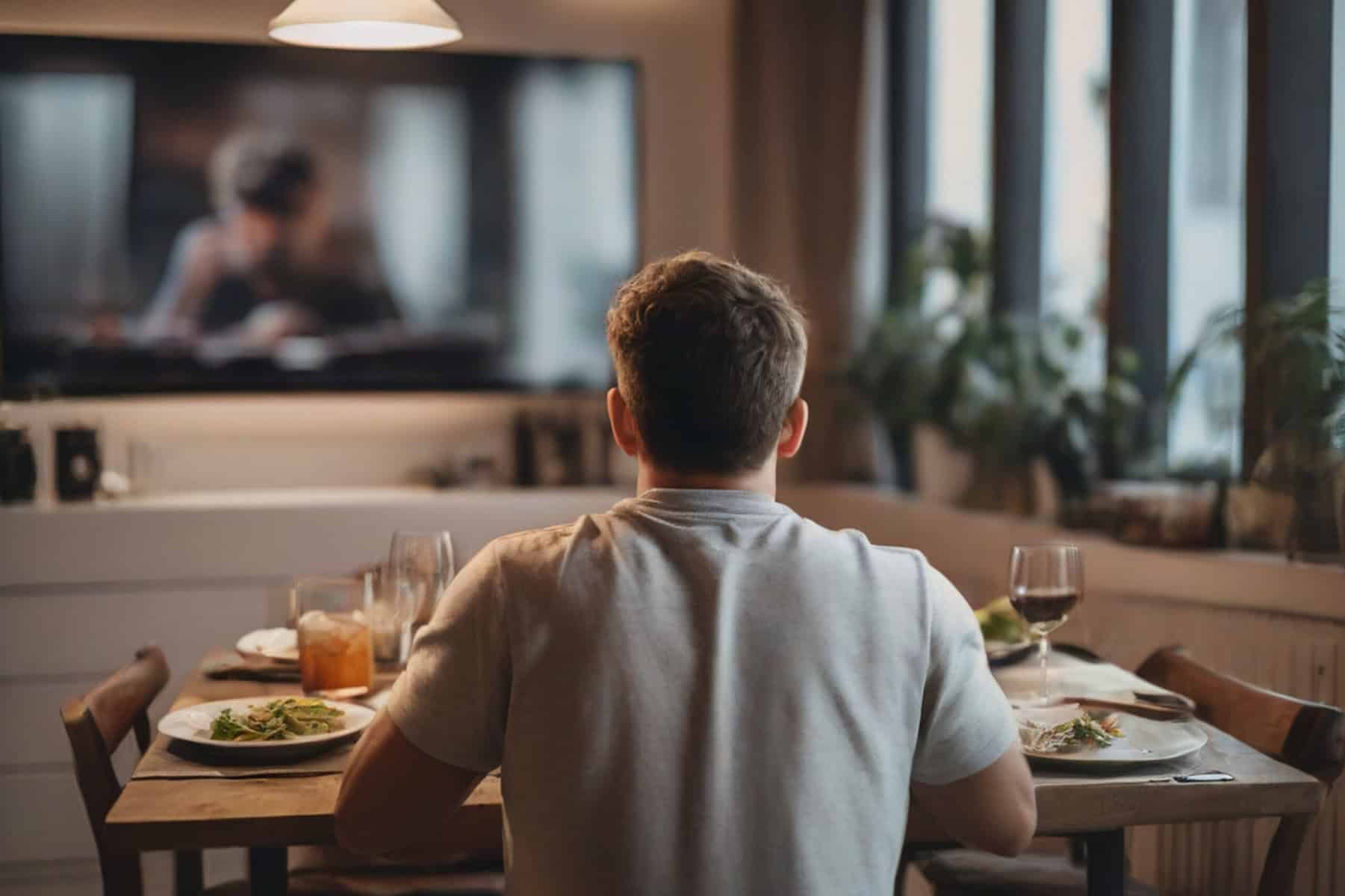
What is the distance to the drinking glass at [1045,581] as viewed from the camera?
1.85 metres

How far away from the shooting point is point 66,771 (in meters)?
3.72

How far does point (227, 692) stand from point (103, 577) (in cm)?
203

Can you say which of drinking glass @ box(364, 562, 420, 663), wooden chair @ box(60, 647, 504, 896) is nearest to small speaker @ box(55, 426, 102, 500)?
wooden chair @ box(60, 647, 504, 896)

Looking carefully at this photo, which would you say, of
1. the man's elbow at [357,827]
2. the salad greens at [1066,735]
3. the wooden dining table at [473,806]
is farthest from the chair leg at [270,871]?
the salad greens at [1066,735]

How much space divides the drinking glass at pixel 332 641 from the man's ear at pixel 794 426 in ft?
2.71

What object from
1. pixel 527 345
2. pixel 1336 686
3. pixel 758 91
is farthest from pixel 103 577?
pixel 1336 686

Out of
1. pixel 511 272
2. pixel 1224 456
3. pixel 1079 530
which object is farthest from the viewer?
pixel 511 272

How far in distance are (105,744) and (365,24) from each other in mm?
1259

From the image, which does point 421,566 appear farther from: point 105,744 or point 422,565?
point 105,744

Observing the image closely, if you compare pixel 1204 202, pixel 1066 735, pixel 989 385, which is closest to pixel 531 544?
pixel 1066 735

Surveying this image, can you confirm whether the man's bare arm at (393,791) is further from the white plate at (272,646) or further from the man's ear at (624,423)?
the white plate at (272,646)

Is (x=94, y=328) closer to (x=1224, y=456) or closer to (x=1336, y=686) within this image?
(x=1224, y=456)

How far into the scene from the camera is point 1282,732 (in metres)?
1.77

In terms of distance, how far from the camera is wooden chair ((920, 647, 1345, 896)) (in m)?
1.70
